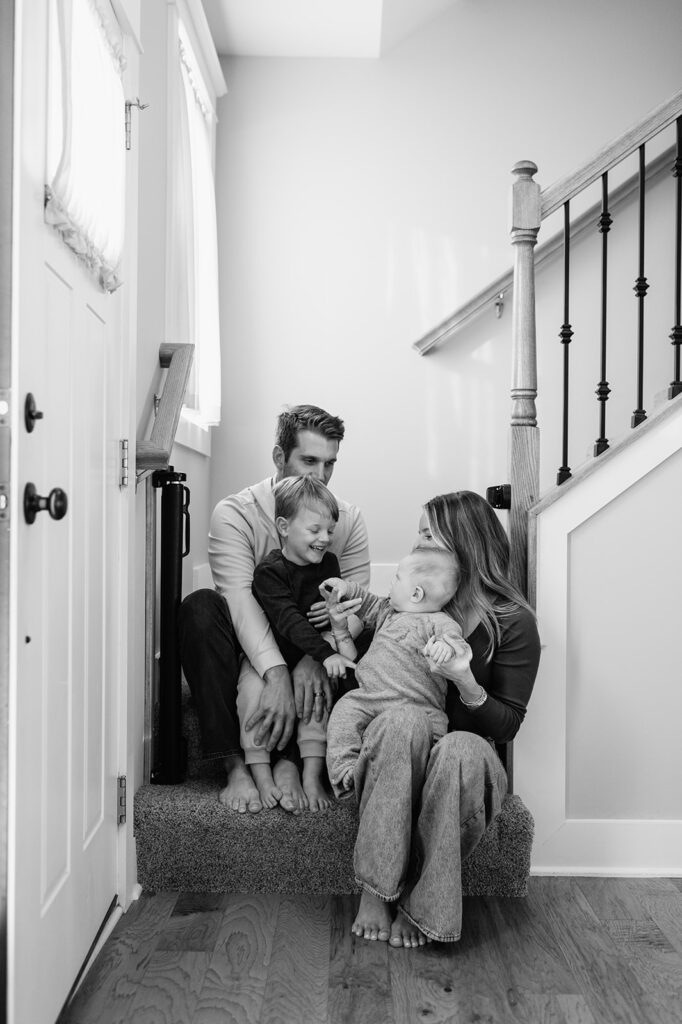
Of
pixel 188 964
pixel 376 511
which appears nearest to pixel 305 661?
pixel 188 964

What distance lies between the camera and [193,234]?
3.20 metres

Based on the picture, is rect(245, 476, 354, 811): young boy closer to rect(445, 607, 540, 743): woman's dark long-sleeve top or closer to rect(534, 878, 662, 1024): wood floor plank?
rect(445, 607, 540, 743): woman's dark long-sleeve top

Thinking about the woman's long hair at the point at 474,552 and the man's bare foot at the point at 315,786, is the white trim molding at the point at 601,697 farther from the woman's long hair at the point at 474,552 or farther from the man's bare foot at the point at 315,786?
the man's bare foot at the point at 315,786

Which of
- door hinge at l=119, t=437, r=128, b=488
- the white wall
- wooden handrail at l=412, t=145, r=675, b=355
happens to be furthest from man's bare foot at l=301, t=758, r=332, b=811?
wooden handrail at l=412, t=145, r=675, b=355

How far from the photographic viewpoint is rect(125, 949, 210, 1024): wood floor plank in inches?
62.9

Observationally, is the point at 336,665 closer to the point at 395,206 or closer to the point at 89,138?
the point at 89,138

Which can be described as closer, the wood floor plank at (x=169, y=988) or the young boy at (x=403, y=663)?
the wood floor plank at (x=169, y=988)

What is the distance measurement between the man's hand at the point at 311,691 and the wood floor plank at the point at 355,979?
451 mm

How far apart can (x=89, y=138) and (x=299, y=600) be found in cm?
118

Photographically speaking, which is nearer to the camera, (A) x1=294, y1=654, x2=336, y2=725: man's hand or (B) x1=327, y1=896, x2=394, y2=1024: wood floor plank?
(B) x1=327, y1=896, x2=394, y2=1024: wood floor plank

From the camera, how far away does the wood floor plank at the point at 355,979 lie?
1.62 m

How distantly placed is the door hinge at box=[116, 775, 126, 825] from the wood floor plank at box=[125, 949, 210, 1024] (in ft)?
1.05

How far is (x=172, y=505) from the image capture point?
224 centimetres

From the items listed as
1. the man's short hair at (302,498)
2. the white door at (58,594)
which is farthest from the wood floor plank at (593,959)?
the man's short hair at (302,498)
